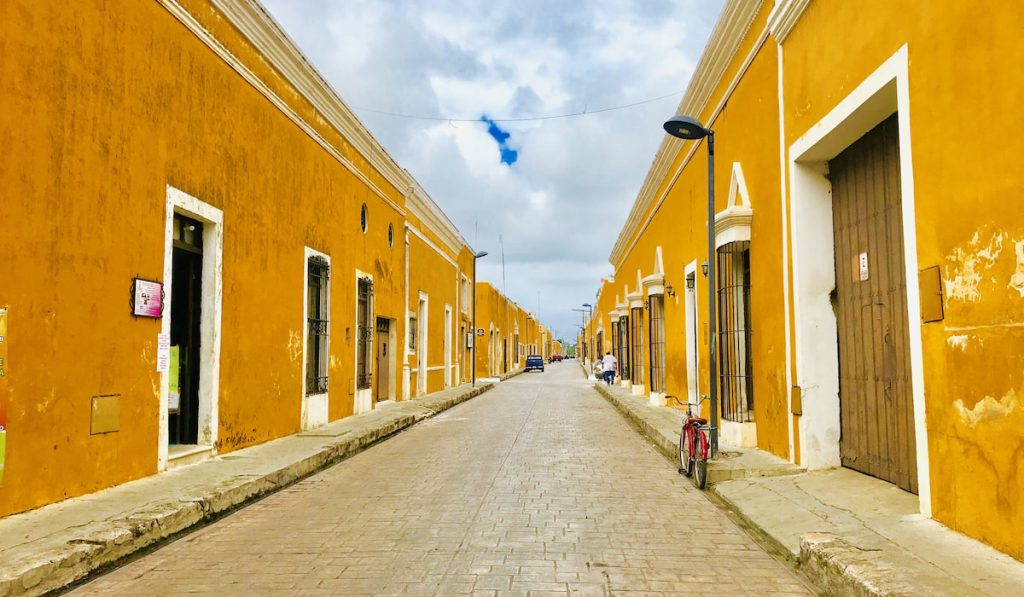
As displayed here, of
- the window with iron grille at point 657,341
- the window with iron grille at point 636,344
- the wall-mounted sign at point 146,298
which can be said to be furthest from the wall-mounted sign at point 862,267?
the window with iron grille at point 636,344

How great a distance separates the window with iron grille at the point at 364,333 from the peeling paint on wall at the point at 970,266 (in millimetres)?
12389

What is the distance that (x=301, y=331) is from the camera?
475 inches

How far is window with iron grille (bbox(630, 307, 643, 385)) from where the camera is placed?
76.0 feet

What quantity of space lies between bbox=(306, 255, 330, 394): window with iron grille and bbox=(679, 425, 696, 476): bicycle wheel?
680 centimetres

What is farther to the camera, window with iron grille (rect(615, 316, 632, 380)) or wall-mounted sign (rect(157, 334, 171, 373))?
window with iron grille (rect(615, 316, 632, 380))

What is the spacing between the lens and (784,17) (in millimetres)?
7836

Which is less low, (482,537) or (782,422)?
(782,422)

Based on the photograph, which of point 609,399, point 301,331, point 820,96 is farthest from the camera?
point 609,399

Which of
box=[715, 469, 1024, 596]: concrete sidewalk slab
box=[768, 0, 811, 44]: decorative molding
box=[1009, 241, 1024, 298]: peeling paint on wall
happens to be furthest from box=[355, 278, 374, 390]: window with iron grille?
box=[1009, 241, 1024, 298]: peeling paint on wall

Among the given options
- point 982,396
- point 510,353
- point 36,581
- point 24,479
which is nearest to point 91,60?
point 24,479

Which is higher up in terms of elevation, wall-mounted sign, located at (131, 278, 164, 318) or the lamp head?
the lamp head

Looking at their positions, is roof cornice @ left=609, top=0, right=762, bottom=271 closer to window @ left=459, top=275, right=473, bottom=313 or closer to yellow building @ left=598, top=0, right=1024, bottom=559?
yellow building @ left=598, top=0, right=1024, bottom=559

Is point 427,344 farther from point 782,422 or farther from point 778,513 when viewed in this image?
point 778,513

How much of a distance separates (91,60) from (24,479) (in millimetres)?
3728
